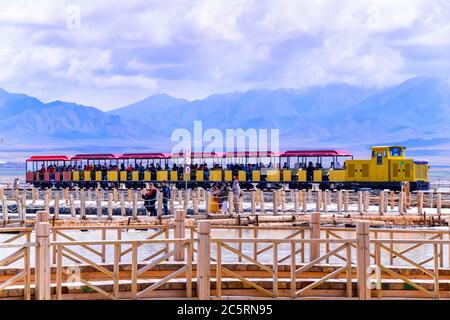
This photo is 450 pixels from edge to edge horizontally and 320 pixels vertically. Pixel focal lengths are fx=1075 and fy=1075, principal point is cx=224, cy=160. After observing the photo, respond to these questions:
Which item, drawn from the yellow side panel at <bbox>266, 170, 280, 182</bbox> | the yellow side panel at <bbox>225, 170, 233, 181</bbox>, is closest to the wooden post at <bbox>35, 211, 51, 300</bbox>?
the yellow side panel at <bbox>266, 170, 280, 182</bbox>

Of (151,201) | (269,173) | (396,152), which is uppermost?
(396,152)

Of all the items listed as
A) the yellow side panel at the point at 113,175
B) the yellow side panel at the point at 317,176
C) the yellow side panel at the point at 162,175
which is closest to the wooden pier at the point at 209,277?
the yellow side panel at the point at 317,176

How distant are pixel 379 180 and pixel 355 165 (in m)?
1.95

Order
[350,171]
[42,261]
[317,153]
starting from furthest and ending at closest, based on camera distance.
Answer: [317,153] → [350,171] → [42,261]

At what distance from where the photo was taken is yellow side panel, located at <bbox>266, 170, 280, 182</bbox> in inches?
2596

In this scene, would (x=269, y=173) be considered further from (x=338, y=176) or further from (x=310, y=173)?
(x=338, y=176)

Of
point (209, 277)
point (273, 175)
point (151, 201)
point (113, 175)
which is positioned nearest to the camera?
point (209, 277)

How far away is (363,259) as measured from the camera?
672 inches

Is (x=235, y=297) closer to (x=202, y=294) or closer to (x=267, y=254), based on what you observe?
(x=202, y=294)

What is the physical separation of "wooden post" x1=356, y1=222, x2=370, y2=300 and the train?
37.6 meters

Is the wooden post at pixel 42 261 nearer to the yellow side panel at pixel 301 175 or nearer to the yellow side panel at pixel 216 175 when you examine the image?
the yellow side panel at pixel 301 175

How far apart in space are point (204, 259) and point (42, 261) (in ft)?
8.28

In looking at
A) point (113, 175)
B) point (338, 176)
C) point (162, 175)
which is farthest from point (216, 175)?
point (338, 176)

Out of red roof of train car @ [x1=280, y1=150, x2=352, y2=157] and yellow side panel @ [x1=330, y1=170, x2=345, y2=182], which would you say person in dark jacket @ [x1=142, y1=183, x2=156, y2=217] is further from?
red roof of train car @ [x1=280, y1=150, x2=352, y2=157]
